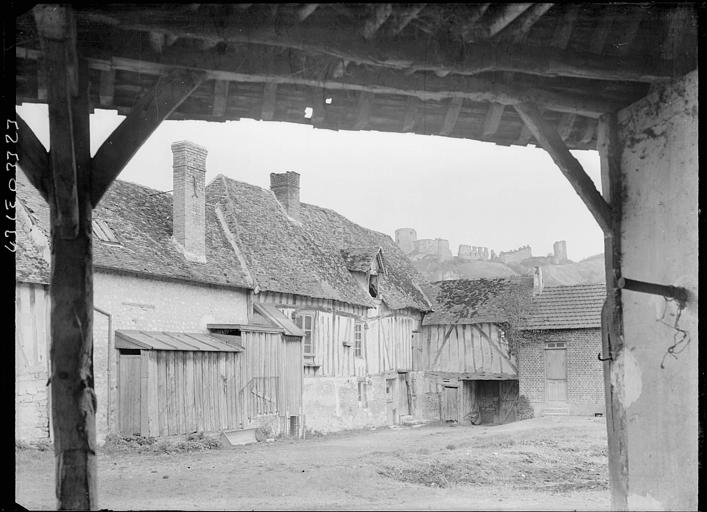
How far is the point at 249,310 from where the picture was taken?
21.1 m

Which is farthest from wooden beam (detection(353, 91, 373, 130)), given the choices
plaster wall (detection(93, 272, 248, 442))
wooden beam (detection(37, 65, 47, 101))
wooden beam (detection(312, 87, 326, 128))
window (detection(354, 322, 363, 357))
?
window (detection(354, 322, 363, 357))

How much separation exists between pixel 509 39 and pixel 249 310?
16.2 m

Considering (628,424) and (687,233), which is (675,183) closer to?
(687,233)

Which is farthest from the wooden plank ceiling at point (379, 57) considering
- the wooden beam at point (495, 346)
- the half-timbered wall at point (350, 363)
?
the wooden beam at point (495, 346)

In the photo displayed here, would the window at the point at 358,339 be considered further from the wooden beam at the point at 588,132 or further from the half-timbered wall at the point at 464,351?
the wooden beam at the point at 588,132

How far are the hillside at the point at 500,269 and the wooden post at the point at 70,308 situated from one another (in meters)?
61.2

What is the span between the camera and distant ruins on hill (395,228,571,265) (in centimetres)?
7694

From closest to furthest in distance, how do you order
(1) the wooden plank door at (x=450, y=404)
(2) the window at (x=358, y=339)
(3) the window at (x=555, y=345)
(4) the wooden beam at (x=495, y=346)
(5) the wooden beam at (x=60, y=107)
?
(5) the wooden beam at (x=60, y=107)
(2) the window at (x=358, y=339)
(3) the window at (x=555, y=345)
(4) the wooden beam at (x=495, y=346)
(1) the wooden plank door at (x=450, y=404)

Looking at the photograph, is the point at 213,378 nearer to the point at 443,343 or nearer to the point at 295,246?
the point at 295,246

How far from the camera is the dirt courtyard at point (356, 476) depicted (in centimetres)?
867

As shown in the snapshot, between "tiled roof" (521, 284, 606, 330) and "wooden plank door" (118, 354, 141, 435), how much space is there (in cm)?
1620

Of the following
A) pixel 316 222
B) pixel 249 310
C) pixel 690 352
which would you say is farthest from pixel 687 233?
pixel 316 222

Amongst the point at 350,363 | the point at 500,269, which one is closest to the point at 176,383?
the point at 350,363
